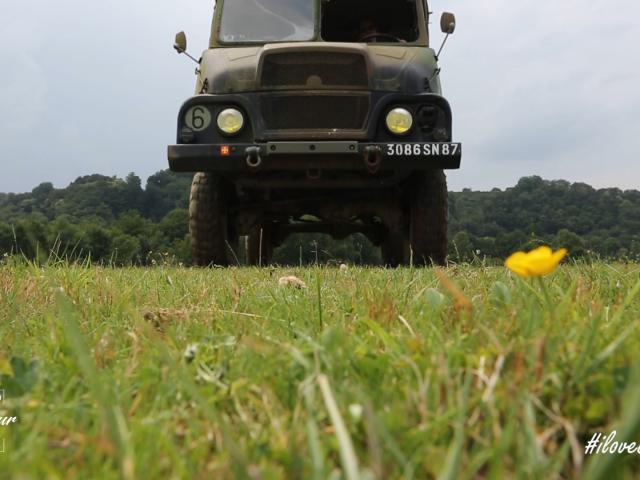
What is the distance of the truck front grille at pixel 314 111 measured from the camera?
4438 mm

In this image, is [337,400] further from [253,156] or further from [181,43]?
[181,43]

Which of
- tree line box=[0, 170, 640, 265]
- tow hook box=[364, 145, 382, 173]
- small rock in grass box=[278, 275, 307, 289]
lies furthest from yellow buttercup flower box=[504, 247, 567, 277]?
tree line box=[0, 170, 640, 265]

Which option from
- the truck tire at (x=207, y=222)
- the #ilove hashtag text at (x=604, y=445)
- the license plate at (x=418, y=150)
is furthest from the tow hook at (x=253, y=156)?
the #ilove hashtag text at (x=604, y=445)

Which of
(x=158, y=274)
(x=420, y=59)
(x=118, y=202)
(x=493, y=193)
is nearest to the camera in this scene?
(x=158, y=274)

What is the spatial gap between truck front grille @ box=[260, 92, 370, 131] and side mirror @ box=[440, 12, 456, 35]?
1176 millimetres

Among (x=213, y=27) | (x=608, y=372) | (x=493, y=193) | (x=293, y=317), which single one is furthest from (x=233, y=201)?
(x=493, y=193)

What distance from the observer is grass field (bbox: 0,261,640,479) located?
52cm

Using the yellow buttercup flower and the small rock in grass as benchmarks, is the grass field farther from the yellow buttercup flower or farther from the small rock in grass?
the small rock in grass

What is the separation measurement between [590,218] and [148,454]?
34702 mm

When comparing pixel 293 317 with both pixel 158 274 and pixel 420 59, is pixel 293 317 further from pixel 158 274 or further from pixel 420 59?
pixel 420 59

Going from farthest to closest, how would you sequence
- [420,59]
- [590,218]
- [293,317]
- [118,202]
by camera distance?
[118,202] < [590,218] < [420,59] < [293,317]

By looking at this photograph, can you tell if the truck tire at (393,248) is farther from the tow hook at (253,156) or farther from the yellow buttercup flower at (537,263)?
the yellow buttercup flower at (537,263)

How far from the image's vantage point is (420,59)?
190 inches

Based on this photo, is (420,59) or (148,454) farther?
(420,59)
